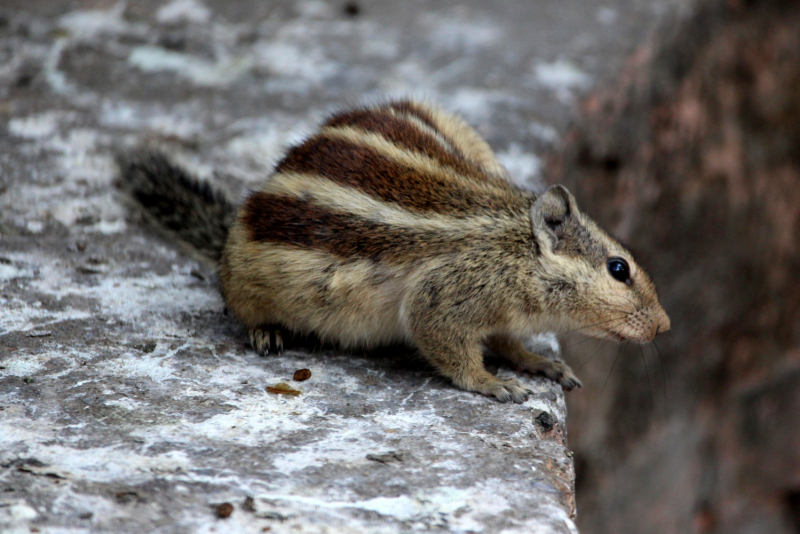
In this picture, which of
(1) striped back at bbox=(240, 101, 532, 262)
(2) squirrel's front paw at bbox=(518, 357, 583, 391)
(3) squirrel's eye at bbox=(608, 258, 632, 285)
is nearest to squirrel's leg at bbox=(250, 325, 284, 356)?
(1) striped back at bbox=(240, 101, 532, 262)

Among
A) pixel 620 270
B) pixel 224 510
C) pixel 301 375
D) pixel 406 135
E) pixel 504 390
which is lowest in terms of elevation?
pixel 224 510

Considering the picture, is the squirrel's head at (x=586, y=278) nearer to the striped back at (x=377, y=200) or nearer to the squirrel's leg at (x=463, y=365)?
the striped back at (x=377, y=200)

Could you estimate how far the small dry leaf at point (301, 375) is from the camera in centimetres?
299

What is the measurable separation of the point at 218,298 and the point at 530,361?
1.27 metres

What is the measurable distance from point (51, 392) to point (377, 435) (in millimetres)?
1012

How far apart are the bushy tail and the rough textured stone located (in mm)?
2538

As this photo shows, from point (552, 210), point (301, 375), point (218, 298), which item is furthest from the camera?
point (218, 298)

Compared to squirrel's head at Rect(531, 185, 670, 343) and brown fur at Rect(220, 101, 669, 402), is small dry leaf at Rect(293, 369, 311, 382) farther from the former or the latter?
squirrel's head at Rect(531, 185, 670, 343)

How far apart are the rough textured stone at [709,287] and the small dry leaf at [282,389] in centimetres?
290

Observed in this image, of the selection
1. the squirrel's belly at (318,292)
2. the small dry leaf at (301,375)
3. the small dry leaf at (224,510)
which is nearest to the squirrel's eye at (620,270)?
the squirrel's belly at (318,292)

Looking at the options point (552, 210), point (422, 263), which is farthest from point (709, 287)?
point (422, 263)

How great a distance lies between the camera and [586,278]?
3.14m

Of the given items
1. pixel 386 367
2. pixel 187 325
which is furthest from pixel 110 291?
pixel 386 367

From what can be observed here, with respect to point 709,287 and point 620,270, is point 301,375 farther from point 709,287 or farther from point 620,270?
point 709,287
